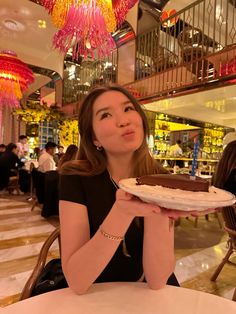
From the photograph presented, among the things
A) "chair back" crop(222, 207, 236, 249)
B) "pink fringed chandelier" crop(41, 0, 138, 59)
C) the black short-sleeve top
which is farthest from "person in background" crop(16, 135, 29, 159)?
the black short-sleeve top

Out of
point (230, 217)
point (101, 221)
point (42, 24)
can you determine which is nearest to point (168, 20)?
point (42, 24)

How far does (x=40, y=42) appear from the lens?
592cm

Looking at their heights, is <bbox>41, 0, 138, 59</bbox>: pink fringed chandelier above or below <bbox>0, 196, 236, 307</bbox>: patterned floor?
above

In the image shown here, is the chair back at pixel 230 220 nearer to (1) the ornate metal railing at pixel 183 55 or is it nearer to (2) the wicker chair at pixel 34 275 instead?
(2) the wicker chair at pixel 34 275

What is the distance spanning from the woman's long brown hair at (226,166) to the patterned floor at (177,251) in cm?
98

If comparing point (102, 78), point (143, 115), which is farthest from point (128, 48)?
point (143, 115)

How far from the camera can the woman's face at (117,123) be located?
3.33ft

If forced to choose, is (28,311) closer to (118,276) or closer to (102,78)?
(118,276)

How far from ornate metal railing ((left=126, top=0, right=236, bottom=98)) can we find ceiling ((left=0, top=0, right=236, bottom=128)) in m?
0.47

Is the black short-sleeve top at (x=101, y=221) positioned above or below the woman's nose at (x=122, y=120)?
below

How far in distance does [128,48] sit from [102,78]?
1191 millimetres

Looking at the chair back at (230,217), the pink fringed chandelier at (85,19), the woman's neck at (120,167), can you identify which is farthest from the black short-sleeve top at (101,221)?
the pink fringed chandelier at (85,19)

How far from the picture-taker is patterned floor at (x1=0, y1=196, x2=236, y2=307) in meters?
2.42

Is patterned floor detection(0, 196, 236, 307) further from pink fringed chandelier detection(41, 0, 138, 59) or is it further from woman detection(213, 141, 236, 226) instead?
pink fringed chandelier detection(41, 0, 138, 59)
